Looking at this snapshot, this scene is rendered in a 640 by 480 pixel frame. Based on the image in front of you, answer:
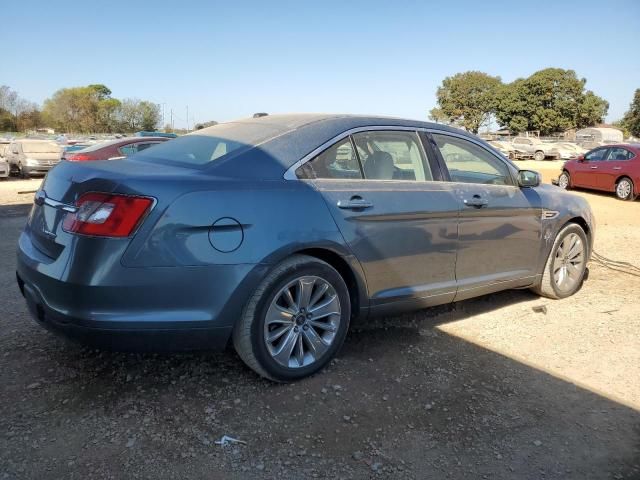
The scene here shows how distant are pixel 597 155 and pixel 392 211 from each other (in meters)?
14.5

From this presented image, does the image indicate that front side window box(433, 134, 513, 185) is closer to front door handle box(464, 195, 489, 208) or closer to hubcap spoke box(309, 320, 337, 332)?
front door handle box(464, 195, 489, 208)

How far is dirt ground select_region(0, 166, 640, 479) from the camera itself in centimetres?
250

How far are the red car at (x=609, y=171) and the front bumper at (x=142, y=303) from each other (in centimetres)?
1414

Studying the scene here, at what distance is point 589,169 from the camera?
15.6 metres

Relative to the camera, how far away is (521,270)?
4578 millimetres

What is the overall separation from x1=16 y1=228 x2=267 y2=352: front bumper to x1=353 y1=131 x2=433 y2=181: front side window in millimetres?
1161

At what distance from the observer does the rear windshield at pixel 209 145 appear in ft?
10.6

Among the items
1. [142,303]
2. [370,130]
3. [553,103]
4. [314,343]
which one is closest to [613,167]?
[370,130]

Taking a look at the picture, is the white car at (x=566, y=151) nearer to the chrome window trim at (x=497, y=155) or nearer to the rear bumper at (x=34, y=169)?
the rear bumper at (x=34, y=169)

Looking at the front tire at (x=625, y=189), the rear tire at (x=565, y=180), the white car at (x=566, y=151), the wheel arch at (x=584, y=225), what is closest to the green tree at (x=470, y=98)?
the white car at (x=566, y=151)

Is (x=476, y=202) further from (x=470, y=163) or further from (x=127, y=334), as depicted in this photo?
(x=127, y=334)

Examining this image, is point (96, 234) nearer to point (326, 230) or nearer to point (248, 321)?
point (248, 321)

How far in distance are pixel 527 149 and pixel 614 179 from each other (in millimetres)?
23346

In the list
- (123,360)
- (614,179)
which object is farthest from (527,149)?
(123,360)
